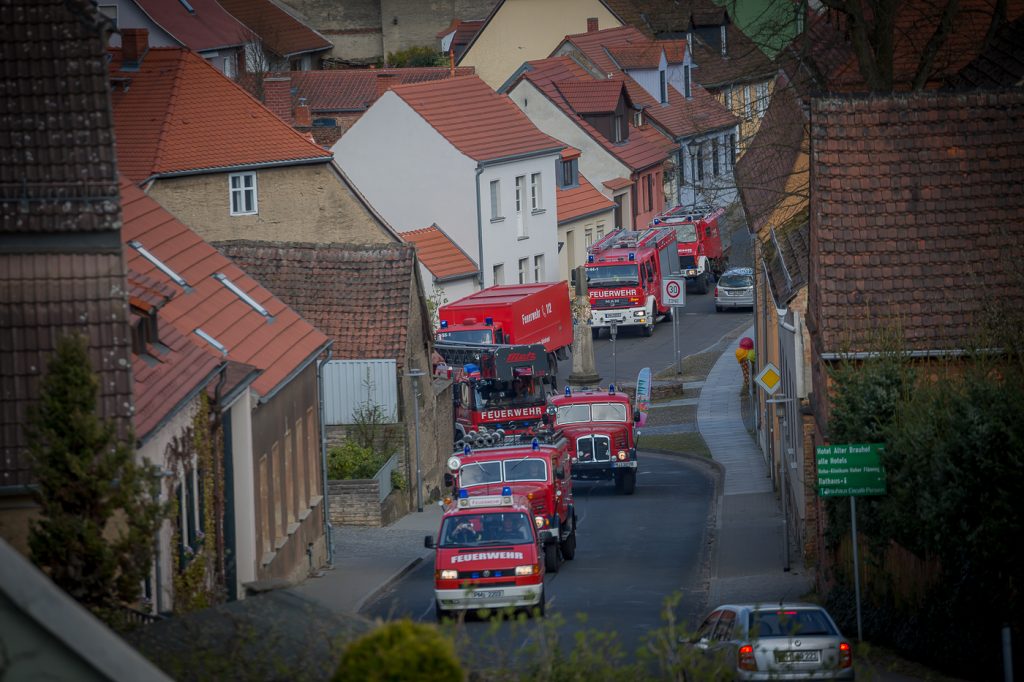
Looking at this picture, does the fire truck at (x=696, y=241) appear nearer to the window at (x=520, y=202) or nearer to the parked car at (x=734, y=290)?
the parked car at (x=734, y=290)

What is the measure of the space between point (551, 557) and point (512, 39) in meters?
55.3

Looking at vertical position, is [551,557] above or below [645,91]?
below

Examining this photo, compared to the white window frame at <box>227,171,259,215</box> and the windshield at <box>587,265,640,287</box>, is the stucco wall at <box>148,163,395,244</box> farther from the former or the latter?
the windshield at <box>587,265,640,287</box>

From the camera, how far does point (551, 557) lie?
25609 mm

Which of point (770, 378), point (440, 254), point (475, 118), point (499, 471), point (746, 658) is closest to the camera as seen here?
point (746, 658)

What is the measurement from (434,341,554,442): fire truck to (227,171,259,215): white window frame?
695cm

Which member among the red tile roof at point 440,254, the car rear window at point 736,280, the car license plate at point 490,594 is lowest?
the car license plate at point 490,594

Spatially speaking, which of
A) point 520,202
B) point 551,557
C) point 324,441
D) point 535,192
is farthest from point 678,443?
point 535,192

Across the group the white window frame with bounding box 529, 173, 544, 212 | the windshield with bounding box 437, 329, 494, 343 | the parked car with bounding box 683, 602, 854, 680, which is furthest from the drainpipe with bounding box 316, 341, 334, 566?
the white window frame with bounding box 529, 173, 544, 212

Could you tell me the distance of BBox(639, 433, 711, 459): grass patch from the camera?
40094mm

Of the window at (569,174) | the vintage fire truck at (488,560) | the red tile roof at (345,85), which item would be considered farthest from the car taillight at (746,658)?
the red tile roof at (345,85)

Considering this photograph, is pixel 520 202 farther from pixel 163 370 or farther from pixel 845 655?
pixel 845 655

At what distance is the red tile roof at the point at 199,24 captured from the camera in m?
72.2

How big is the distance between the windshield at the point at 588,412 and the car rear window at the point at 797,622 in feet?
64.0
